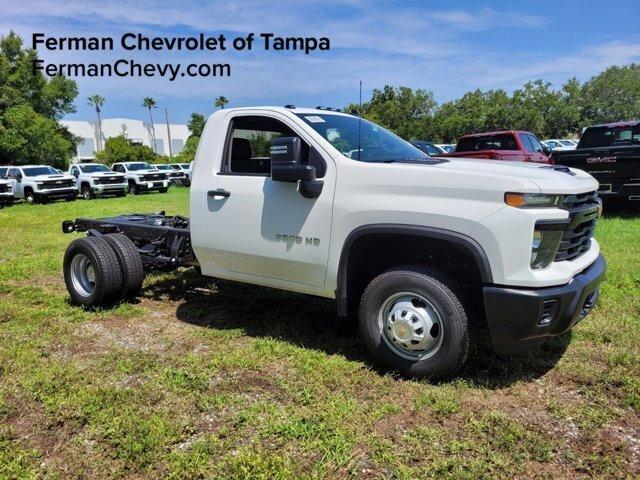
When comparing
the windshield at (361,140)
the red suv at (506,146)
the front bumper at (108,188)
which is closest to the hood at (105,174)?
the front bumper at (108,188)

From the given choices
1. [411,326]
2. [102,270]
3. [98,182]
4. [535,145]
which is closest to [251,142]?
[102,270]

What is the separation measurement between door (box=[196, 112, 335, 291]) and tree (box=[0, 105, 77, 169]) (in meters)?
36.3

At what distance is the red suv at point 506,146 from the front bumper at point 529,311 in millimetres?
9545

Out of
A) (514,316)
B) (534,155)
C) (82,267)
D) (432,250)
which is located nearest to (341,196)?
(432,250)

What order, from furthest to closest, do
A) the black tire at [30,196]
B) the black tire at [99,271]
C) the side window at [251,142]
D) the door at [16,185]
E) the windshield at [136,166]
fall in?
the windshield at [136,166] → the door at [16,185] → the black tire at [30,196] → the black tire at [99,271] → the side window at [251,142]

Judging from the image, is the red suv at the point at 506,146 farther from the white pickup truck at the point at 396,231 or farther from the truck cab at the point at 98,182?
the truck cab at the point at 98,182

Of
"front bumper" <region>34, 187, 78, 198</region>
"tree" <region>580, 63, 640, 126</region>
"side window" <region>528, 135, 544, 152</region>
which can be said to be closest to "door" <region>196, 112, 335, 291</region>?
"side window" <region>528, 135, 544, 152</region>

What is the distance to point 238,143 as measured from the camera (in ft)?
15.8

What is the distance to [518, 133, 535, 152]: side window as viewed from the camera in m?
13.3

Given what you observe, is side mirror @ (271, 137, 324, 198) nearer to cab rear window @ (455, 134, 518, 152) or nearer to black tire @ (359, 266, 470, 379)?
black tire @ (359, 266, 470, 379)

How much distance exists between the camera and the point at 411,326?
3.59 m

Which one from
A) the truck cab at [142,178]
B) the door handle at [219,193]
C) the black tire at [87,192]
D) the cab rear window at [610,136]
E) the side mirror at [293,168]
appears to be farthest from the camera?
the truck cab at [142,178]

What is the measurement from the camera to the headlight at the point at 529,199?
10.3 feet

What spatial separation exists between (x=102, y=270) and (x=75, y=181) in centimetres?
1926
